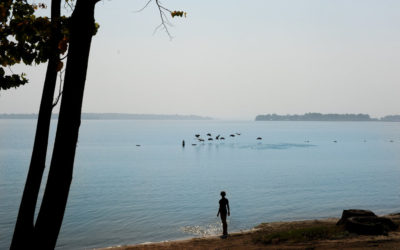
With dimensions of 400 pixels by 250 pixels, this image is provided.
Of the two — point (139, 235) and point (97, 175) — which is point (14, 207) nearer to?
point (139, 235)

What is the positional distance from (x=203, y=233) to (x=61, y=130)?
20887 mm

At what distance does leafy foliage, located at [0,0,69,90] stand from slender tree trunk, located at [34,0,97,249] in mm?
2928

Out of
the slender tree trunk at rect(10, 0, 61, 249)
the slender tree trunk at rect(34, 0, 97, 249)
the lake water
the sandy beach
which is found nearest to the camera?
the slender tree trunk at rect(34, 0, 97, 249)

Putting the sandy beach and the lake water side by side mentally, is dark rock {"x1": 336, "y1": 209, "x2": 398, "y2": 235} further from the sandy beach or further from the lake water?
the lake water

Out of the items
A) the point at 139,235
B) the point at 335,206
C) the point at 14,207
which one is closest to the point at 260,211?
the point at 335,206

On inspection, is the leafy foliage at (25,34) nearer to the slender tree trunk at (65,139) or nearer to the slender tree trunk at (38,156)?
the slender tree trunk at (38,156)

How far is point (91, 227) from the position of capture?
26.9 m

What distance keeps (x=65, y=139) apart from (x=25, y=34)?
4.39m

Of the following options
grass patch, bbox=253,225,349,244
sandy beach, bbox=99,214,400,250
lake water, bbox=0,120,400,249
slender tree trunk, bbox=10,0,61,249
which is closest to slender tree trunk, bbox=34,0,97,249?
slender tree trunk, bbox=10,0,61,249

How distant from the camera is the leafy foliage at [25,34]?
7.79m

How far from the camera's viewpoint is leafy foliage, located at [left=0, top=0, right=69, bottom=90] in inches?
307

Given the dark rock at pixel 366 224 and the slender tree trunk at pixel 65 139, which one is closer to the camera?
the slender tree trunk at pixel 65 139

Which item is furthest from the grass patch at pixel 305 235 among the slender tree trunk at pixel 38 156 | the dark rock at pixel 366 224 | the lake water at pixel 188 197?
the slender tree trunk at pixel 38 156

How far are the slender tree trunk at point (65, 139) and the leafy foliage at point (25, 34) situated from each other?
9.61ft
